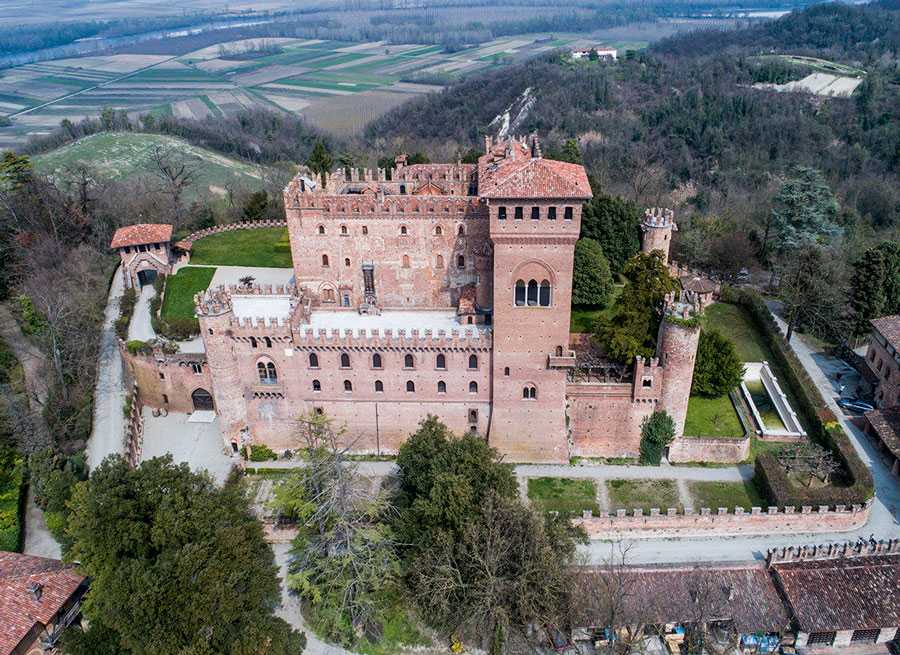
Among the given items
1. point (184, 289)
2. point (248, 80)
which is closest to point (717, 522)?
point (184, 289)

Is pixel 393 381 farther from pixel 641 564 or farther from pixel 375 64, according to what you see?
pixel 375 64

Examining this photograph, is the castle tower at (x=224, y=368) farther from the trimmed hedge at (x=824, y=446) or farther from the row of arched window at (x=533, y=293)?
the trimmed hedge at (x=824, y=446)

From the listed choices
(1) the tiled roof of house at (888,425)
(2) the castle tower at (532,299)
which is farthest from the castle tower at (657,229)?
(2) the castle tower at (532,299)

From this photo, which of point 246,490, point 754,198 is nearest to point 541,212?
point 246,490

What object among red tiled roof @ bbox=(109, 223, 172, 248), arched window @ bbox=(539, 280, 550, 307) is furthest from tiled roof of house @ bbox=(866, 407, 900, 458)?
red tiled roof @ bbox=(109, 223, 172, 248)

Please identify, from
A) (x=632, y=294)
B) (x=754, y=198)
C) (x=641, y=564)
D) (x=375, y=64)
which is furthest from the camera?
(x=375, y=64)

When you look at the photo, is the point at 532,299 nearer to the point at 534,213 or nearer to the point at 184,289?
the point at 534,213
